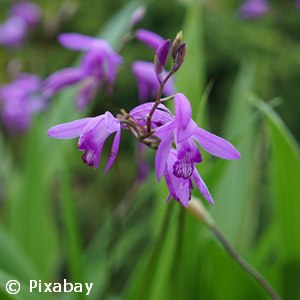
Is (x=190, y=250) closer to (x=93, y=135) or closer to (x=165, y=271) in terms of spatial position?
(x=165, y=271)

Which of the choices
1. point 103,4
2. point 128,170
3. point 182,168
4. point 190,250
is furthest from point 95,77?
point 103,4

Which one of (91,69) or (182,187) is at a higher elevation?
(91,69)

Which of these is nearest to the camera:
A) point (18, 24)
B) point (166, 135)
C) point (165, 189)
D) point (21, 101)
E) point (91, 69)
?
point (166, 135)

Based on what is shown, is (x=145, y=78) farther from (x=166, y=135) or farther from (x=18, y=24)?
(x=18, y=24)

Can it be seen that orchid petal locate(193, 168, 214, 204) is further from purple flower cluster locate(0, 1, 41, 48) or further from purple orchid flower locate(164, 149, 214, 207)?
purple flower cluster locate(0, 1, 41, 48)

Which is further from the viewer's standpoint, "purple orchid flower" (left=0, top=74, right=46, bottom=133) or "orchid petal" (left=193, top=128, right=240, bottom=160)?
"purple orchid flower" (left=0, top=74, right=46, bottom=133)

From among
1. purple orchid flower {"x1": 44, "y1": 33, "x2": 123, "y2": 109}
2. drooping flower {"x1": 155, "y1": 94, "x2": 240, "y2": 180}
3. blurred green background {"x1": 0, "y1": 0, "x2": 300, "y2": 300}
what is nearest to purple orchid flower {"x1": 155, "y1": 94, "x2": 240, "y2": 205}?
drooping flower {"x1": 155, "y1": 94, "x2": 240, "y2": 180}

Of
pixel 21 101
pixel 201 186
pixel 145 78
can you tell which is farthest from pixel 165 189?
pixel 21 101
